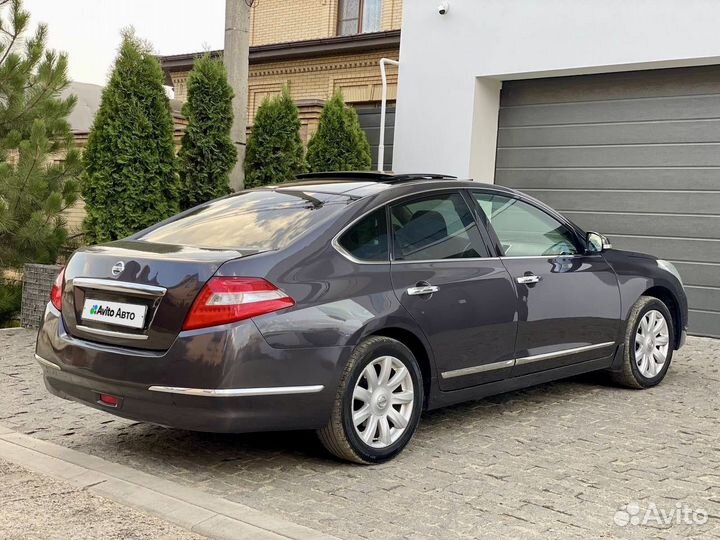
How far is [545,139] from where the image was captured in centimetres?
1052

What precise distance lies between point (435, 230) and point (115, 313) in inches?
76.0

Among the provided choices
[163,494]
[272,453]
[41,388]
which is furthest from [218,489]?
[41,388]

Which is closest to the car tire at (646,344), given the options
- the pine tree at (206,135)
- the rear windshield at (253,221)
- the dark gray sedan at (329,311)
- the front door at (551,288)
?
the front door at (551,288)

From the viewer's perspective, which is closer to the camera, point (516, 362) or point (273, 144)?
point (516, 362)

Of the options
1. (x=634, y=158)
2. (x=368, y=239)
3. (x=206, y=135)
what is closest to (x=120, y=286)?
(x=368, y=239)

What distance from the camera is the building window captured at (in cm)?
1644

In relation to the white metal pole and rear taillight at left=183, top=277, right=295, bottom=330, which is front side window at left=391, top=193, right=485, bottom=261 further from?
the white metal pole

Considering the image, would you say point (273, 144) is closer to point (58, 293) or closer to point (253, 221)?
point (253, 221)

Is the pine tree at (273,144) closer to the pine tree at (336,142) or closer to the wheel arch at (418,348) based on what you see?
the pine tree at (336,142)

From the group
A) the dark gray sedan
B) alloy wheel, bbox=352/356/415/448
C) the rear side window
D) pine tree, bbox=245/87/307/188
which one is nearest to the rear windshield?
the dark gray sedan

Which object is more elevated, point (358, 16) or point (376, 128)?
point (358, 16)

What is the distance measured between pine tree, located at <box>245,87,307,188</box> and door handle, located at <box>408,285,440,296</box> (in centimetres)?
575

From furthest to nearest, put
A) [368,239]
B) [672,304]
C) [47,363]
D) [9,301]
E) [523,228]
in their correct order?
1. [9,301]
2. [672,304]
3. [523,228]
4. [368,239]
5. [47,363]

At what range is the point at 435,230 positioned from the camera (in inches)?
208
